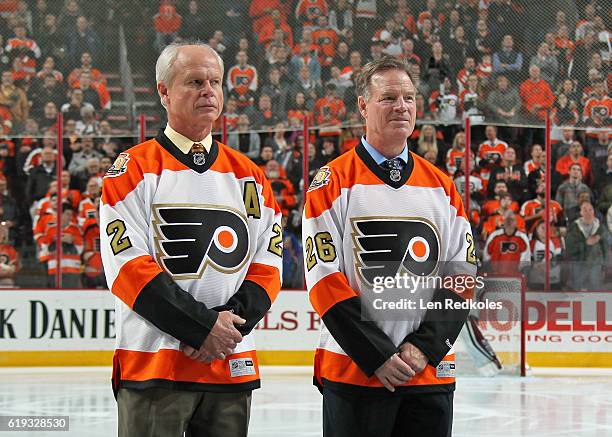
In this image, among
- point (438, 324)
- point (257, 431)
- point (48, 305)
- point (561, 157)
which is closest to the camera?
point (438, 324)

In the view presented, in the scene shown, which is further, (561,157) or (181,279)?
(561,157)

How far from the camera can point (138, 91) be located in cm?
906

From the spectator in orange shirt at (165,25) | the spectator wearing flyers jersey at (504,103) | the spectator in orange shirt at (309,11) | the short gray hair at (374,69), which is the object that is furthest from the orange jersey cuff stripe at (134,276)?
the spectator in orange shirt at (309,11)

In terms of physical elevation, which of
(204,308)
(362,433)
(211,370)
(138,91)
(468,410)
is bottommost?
(468,410)

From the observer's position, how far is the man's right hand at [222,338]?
8.28 ft

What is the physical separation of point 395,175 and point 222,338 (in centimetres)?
69

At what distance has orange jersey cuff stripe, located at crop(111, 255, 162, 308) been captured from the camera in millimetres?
2527

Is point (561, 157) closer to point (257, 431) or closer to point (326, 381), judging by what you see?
point (257, 431)

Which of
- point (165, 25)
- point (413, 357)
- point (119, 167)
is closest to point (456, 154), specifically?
point (165, 25)

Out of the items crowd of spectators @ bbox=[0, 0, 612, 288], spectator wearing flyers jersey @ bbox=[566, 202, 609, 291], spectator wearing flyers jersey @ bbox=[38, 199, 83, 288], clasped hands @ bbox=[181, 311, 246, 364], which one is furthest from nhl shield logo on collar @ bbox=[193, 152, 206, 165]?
spectator wearing flyers jersey @ bbox=[566, 202, 609, 291]

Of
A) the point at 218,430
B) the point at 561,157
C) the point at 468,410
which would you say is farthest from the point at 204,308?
the point at 561,157

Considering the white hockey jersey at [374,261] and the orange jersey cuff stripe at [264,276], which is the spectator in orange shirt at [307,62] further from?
the orange jersey cuff stripe at [264,276]

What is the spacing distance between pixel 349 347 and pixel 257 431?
9.12ft

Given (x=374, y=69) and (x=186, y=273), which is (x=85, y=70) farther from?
(x=186, y=273)
